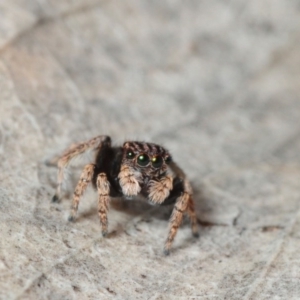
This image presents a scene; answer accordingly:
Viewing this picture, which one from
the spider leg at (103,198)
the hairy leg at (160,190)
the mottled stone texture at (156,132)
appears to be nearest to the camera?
the mottled stone texture at (156,132)

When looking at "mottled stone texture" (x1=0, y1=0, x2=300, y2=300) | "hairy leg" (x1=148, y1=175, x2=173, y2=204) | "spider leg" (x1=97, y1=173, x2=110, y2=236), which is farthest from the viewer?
"hairy leg" (x1=148, y1=175, x2=173, y2=204)

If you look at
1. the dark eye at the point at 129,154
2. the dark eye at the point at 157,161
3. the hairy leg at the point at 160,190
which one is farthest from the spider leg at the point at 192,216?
the dark eye at the point at 129,154

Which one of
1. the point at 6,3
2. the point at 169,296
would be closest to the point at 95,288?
the point at 169,296

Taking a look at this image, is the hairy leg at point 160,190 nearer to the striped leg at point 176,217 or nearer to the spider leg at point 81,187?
the striped leg at point 176,217

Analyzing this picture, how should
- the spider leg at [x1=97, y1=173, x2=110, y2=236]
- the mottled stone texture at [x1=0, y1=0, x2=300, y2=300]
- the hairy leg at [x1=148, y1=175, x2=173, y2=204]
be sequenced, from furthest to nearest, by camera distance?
the hairy leg at [x1=148, y1=175, x2=173, y2=204] < the spider leg at [x1=97, y1=173, x2=110, y2=236] < the mottled stone texture at [x1=0, y1=0, x2=300, y2=300]

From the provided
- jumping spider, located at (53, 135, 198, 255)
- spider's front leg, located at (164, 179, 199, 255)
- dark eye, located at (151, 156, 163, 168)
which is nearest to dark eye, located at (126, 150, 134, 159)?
jumping spider, located at (53, 135, 198, 255)

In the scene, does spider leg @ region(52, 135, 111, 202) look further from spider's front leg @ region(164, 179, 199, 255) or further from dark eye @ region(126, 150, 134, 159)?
spider's front leg @ region(164, 179, 199, 255)

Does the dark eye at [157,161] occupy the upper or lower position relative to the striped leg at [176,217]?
upper

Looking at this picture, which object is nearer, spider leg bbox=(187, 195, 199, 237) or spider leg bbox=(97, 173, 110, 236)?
spider leg bbox=(97, 173, 110, 236)
